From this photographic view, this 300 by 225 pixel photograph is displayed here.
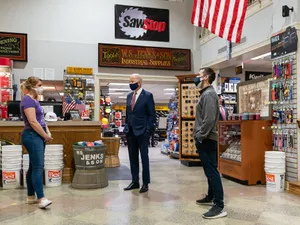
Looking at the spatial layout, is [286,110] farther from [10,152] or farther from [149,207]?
[10,152]

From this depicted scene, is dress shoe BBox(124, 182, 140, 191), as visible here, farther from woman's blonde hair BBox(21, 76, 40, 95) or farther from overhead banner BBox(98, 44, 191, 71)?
overhead banner BBox(98, 44, 191, 71)

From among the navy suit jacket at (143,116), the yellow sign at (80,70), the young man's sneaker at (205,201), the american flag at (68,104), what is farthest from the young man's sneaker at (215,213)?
the yellow sign at (80,70)

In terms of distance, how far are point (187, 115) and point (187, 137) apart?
51 cm

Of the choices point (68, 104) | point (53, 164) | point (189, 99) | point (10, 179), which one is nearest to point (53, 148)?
point (53, 164)

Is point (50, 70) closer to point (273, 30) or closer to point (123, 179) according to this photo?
point (123, 179)

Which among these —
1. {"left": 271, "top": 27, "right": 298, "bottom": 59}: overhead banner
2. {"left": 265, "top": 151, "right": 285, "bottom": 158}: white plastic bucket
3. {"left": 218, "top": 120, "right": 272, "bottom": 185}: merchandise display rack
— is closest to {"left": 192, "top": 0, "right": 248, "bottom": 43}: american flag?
{"left": 271, "top": 27, "right": 298, "bottom": 59}: overhead banner

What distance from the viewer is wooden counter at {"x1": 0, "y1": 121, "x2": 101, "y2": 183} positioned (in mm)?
4988

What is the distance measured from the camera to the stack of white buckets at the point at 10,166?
4.66 metres

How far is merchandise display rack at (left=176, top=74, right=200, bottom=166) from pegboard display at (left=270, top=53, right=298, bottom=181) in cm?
240

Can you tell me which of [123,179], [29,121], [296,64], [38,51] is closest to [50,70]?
[38,51]

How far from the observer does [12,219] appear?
10.5ft

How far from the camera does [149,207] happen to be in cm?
361

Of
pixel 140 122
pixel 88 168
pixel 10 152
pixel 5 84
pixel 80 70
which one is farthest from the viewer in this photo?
pixel 80 70

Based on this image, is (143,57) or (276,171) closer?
(276,171)
